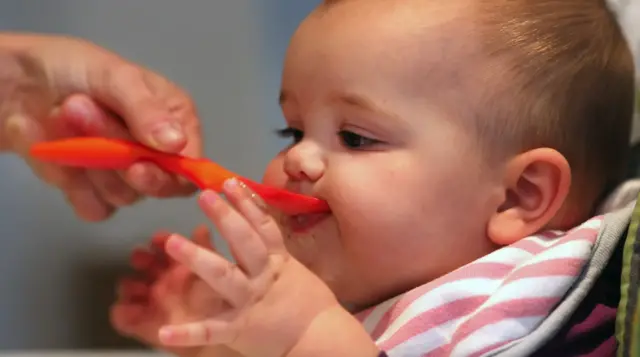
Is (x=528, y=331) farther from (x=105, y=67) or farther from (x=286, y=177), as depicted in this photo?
(x=105, y=67)

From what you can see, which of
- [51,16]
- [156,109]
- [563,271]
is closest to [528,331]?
[563,271]

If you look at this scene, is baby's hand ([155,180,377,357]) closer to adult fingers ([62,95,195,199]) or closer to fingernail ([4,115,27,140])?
adult fingers ([62,95,195,199])

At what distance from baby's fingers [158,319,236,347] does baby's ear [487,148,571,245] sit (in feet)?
0.90

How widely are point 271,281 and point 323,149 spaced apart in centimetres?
17

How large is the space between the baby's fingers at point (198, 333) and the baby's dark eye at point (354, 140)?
22 centimetres

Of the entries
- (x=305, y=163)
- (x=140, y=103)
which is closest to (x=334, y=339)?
(x=305, y=163)

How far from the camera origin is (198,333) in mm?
614

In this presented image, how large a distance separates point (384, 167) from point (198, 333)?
23 cm

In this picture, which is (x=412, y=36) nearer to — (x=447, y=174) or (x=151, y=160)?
(x=447, y=174)

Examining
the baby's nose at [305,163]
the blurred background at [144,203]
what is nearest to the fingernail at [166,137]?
the baby's nose at [305,163]

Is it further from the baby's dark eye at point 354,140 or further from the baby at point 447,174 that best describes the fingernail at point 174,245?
the baby's dark eye at point 354,140

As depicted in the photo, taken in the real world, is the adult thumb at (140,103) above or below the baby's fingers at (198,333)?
above

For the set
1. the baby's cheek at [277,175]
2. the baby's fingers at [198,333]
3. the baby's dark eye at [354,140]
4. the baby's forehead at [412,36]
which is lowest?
the baby's fingers at [198,333]

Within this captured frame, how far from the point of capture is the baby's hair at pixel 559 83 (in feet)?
2.50
